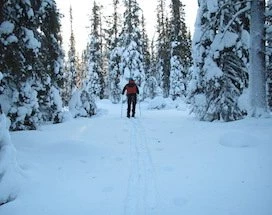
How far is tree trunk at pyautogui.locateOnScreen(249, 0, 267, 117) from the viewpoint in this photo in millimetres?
10492

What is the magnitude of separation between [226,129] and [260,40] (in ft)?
10.2

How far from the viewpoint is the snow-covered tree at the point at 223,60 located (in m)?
13.0

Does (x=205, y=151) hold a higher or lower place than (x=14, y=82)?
lower

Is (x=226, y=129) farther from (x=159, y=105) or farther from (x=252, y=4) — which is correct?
(x=159, y=105)

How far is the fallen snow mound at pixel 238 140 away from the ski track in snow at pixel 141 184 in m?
1.98

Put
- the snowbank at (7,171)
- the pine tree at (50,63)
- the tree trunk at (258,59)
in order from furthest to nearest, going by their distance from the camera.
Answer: the pine tree at (50,63), the tree trunk at (258,59), the snowbank at (7,171)

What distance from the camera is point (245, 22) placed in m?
13.5

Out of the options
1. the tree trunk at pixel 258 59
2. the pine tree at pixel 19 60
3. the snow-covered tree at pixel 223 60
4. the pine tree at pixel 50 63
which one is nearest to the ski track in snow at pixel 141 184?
the tree trunk at pixel 258 59

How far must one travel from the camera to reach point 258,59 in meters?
10.6

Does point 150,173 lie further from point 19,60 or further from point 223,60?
point 223,60

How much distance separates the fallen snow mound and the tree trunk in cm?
244

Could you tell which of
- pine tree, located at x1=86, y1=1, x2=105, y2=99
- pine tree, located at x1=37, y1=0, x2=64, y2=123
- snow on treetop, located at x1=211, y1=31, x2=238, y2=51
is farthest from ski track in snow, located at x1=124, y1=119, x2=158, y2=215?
pine tree, located at x1=86, y1=1, x2=105, y2=99

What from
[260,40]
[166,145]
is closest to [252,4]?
[260,40]

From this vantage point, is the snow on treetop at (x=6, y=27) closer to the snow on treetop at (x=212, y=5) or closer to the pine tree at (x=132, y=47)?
the snow on treetop at (x=212, y=5)
